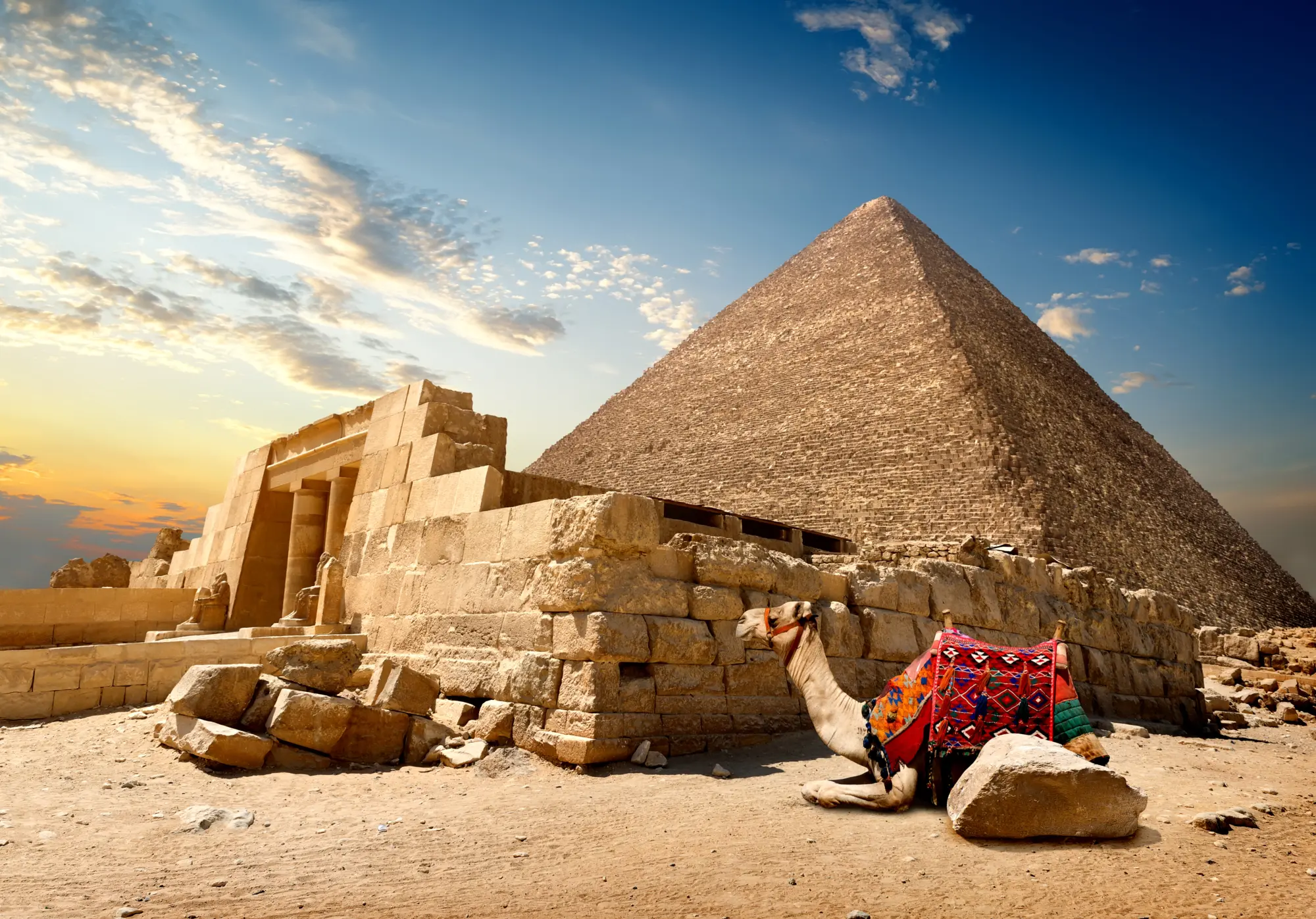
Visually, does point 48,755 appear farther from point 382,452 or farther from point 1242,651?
point 1242,651

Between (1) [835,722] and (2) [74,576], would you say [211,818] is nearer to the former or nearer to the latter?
(1) [835,722]

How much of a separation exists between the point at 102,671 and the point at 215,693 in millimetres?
1924

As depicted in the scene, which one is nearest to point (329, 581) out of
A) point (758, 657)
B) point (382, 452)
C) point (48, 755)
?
point (382, 452)

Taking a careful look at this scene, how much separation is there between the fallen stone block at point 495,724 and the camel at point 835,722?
4.81 ft

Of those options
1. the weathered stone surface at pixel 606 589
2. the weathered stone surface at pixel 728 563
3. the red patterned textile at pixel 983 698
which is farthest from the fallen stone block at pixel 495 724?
the red patterned textile at pixel 983 698

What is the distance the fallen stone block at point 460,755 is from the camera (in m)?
4.61

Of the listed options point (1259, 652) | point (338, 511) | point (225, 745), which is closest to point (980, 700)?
point (225, 745)

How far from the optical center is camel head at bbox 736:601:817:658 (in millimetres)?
4160

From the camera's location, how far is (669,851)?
3.22 meters

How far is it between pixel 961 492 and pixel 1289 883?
148 ft

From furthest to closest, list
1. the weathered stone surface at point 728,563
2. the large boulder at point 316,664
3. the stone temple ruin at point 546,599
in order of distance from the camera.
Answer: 1. the weathered stone surface at point 728,563
2. the large boulder at point 316,664
3. the stone temple ruin at point 546,599

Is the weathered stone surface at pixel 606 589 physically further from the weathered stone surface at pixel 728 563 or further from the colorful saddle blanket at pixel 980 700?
the colorful saddle blanket at pixel 980 700

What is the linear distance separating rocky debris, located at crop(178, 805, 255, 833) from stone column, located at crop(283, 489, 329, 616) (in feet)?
17.1

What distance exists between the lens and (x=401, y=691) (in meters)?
5.12
